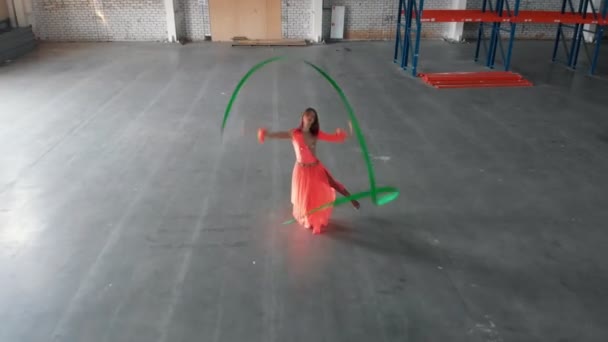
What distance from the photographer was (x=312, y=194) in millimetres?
5090

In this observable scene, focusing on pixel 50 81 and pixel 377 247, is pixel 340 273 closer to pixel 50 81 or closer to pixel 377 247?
pixel 377 247

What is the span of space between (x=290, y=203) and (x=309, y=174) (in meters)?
0.92

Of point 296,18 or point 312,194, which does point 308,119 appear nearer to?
point 312,194

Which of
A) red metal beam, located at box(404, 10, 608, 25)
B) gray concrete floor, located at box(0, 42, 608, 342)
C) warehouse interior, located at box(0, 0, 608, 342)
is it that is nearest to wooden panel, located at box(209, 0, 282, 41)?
warehouse interior, located at box(0, 0, 608, 342)

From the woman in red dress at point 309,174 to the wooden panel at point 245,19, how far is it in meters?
11.0

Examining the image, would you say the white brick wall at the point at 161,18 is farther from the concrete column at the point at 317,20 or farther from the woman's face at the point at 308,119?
the woman's face at the point at 308,119

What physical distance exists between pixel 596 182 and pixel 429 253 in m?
2.95

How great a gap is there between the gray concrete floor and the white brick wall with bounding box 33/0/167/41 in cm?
550

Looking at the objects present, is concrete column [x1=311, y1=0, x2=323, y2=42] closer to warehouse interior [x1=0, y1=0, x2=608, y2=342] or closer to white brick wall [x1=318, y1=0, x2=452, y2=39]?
white brick wall [x1=318, y1=0, x2=452, y2=39]

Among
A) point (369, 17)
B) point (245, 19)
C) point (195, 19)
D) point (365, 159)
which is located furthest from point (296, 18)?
point (365, 159)

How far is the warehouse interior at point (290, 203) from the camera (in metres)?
4.11

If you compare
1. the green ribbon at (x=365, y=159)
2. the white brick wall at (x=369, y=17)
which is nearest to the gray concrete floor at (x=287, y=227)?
the green ribbon at (x=365, y=159)

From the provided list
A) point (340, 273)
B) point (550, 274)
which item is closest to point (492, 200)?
point (550, 274)

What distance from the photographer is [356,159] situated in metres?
7.07
